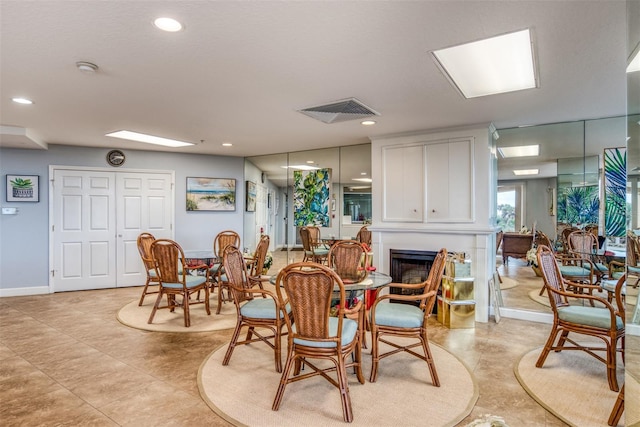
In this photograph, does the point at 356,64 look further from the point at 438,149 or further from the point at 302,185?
the point at 302,185

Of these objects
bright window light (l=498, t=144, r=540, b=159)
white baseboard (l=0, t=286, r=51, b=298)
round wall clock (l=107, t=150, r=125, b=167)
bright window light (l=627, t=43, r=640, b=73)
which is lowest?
white baseboard (l=0, t=286, r=51, b=298)

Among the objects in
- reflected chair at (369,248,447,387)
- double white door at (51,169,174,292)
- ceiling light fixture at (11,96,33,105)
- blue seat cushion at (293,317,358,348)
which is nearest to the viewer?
blue seat cushion at (293,317,358,348)

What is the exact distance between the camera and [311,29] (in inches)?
79.4

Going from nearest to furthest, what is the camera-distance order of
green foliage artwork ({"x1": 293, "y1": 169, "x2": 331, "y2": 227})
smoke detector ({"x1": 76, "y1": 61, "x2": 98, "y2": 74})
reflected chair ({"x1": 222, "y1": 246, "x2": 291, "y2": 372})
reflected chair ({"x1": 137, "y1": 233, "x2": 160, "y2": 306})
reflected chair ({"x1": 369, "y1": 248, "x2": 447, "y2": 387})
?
smoke detector ({"x1": 76, "y1": 61, "x2": 98, "y2": 74}), reflected chair ({"x1": 369, "y1": 248, "x2": 447, "y2": 387}), reflected chair ({"x1": 222, "y1": 246, "x2": 291, "y2": 372}), reflected chair ({"x1": 137, "y1": 233, "x2": 160, "y2": 306}), green foliage artwork ({"x1": 293, "y1": 169, "x2": 331, "y2": 227})

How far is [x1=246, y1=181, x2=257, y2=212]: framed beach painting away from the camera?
679 centimetres

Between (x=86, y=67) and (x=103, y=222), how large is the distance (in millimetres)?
4072

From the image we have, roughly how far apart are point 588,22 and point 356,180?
3648 millimetres

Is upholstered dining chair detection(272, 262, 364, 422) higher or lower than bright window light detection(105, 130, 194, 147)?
lower

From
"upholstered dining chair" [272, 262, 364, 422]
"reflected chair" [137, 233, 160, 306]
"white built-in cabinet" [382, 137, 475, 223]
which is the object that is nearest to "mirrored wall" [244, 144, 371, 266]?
"white built-in cabinet" [382, 137, 475, 223]

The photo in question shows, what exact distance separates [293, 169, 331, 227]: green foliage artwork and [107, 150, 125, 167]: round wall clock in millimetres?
2963

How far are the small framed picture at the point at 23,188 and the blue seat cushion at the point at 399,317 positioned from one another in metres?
5.71

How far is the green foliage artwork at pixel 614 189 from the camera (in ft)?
12.1

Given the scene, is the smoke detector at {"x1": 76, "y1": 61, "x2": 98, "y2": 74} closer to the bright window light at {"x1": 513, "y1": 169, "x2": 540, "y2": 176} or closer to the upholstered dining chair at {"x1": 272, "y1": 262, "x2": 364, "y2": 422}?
the upholstered dining chair at {"x1": 272, "y1": 262, "x2": 364, "y2": 422}

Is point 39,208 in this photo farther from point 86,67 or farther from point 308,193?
point 308,193
